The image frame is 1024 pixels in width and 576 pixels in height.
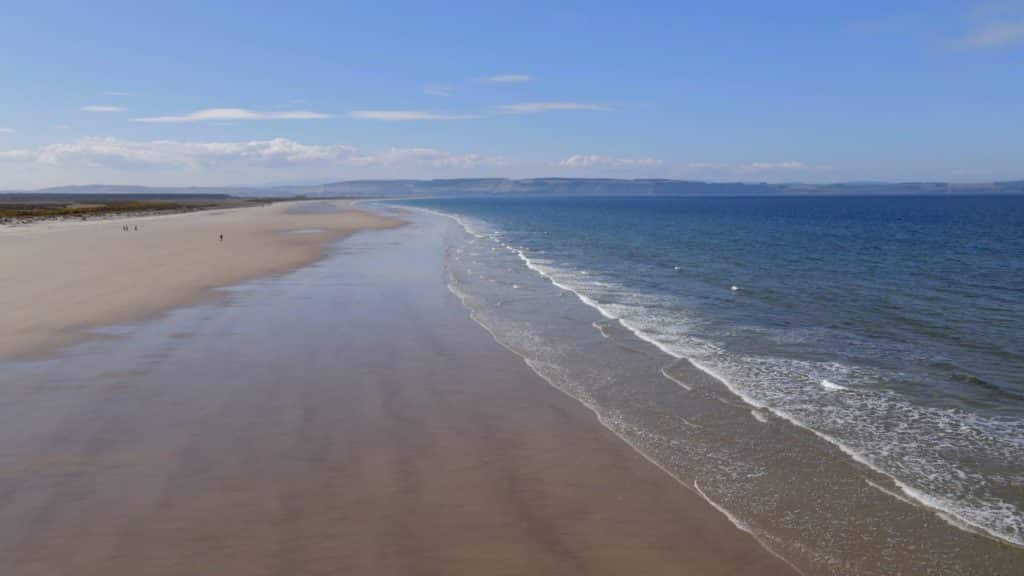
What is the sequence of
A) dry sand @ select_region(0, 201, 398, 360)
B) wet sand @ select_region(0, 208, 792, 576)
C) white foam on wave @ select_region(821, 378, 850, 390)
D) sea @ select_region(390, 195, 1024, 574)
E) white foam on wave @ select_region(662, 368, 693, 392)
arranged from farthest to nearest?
dry sand @ select_region(0, 201, 398, 360)
white foam on wave @ select_region(821, 378, 850, 390)
white foam on wave @ select_region(662, 368, 693, 392)
sea @ select_region(390, 195, 1024, 574)
wet sand @ select_region(0, 208, 792, 576)

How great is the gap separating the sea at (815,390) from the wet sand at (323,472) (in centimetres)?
78

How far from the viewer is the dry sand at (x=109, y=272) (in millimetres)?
16891

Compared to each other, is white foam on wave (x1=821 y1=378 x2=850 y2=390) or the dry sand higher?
the dry sand

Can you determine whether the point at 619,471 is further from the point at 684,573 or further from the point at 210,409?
the point at 210,409

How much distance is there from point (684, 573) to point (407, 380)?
7019mm

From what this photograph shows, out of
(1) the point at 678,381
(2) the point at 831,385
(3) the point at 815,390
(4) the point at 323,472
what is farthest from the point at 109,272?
(2) the point at 831,385

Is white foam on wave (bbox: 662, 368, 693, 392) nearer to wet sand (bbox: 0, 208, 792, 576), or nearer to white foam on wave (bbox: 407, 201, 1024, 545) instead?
white foam on wave (bbox: 407, 201, 1024, 545)

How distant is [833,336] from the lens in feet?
54.7

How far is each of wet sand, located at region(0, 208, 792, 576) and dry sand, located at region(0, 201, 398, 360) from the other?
8.82 feet

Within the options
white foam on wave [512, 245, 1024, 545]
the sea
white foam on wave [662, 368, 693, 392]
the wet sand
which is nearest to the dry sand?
the wet sand

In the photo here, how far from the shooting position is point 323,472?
825cm

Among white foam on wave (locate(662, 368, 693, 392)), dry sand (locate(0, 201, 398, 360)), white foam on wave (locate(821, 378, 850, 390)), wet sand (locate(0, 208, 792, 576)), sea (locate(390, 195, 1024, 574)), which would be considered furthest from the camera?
dry sand (locate(0, 201, 398, 360))

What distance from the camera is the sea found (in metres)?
7.27

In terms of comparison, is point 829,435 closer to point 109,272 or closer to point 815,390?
point 815,390
